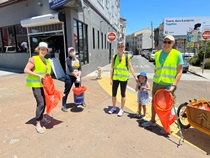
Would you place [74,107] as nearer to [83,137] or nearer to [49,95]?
[49,95]

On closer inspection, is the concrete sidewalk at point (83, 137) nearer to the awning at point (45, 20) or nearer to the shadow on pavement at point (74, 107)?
the shadow on pavement at point (74, 107)

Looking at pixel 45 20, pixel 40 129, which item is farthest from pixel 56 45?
pixel 40 129

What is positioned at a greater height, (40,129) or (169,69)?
(169,69)

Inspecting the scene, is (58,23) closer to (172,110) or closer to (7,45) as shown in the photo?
(7,45)

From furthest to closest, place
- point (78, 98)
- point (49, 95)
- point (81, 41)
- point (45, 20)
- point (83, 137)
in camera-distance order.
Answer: point (81, 41) → point (45, 20) → point (78, 98) → point (49, 95) → point (83, 137)

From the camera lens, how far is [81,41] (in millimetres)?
10133

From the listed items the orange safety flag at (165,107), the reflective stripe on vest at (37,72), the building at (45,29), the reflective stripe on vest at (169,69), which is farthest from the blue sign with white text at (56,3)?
the orange safety flag at (165,107)

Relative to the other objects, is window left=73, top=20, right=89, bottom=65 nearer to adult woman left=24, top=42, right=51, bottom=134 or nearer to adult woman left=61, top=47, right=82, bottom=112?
adult woman left=61, top=47, right=82, bottom=112

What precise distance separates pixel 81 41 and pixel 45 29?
2.17 metres

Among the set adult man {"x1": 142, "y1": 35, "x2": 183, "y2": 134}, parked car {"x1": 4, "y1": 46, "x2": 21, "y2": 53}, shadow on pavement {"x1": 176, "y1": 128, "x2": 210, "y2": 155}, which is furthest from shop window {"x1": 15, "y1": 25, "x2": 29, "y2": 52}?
shadow on pavement {"x1": 176, "y1": 128, "x2": 210, "y2": 155}

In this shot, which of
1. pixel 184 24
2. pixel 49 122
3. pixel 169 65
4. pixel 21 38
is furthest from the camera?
pixel 184 24

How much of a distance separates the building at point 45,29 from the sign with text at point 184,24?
2141 cm

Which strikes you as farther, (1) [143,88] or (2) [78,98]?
(2) [78,98]

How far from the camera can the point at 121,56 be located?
4086 millimetres
